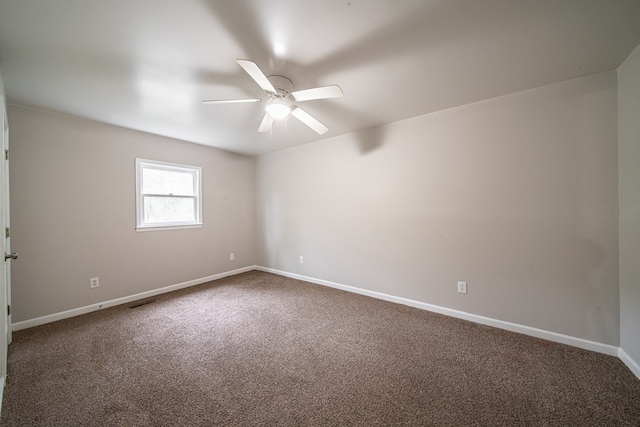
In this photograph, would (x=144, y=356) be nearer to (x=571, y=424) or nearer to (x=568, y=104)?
(x=571, y=424)

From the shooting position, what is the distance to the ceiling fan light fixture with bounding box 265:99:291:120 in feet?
6.66

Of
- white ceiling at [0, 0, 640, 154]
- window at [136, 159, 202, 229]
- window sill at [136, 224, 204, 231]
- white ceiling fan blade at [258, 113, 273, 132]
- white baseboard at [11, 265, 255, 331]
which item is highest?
white ceiling at [0, 0, 640, 154]

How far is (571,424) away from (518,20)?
241 centimetres

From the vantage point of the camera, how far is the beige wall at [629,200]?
171 cm

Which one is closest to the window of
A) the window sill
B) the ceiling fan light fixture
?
the window sill

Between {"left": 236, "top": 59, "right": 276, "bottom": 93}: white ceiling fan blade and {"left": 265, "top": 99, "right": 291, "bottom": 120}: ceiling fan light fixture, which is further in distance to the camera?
{"left": 265, "top": 99, "right": 291, "bottom": 120}: ceiling fan light fixture

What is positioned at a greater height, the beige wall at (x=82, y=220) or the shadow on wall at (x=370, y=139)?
the shadow on wall at (x=370, y=139)

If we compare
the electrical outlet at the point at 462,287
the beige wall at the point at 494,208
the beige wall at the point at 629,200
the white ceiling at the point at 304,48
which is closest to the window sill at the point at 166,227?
the white ceiling at the point at 304,48

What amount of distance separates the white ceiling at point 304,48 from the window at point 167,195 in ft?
3.50

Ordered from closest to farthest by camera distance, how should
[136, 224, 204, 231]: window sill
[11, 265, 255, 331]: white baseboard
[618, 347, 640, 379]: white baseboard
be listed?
[618, 347, 640, 379]: white baseboard
[11, 265, 255, 331]: white baseboard
[136, 224, 204, 231]: window sill

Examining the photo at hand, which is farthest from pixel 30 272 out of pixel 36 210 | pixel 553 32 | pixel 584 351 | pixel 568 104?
pixel 568 104

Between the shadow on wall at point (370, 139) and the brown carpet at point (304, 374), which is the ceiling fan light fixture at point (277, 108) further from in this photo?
the brown carpet at point (304, 374)

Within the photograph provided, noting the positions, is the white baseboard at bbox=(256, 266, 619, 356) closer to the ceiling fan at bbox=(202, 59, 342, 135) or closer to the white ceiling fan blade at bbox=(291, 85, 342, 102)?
the ceiling fan at bbox=(202, 59, 342, 135)

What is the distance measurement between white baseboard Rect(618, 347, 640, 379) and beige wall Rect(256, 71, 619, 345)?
0.29 feet
